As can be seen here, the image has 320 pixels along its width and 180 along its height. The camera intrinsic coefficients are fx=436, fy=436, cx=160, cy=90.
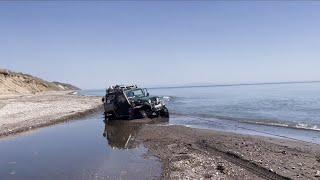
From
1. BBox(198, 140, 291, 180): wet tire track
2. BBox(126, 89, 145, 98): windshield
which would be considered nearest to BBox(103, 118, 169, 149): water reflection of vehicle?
BBox(126, 89, 145, 98): windshield

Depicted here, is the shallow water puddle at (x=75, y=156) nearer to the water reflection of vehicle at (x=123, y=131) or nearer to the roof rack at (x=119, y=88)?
the water reflection of vehicle at (x=123, y=131)

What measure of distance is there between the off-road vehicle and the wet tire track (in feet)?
48.8

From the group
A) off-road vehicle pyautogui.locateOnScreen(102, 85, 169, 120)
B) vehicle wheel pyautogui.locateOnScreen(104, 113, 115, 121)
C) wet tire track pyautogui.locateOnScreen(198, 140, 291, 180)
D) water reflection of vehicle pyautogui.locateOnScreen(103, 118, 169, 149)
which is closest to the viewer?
wet tire track pyautogui.locateOnScreen(198, 140, 291, 180)

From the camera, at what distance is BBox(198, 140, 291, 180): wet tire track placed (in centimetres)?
1280

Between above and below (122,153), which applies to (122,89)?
above

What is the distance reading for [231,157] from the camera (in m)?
16.0

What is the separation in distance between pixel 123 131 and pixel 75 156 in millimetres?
9295

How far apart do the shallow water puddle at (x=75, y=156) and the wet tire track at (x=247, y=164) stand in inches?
103

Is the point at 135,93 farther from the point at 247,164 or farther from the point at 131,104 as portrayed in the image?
the point at 247,164

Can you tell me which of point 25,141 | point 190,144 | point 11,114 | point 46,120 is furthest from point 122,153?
point 11,114

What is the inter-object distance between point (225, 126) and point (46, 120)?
12981 millimetres

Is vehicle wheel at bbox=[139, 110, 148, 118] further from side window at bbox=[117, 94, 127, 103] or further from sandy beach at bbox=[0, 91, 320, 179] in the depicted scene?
sandy beach at bbox=[0, 91, 320, 179]

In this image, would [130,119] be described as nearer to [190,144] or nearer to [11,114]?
[11,114]

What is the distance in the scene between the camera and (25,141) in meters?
22.4
